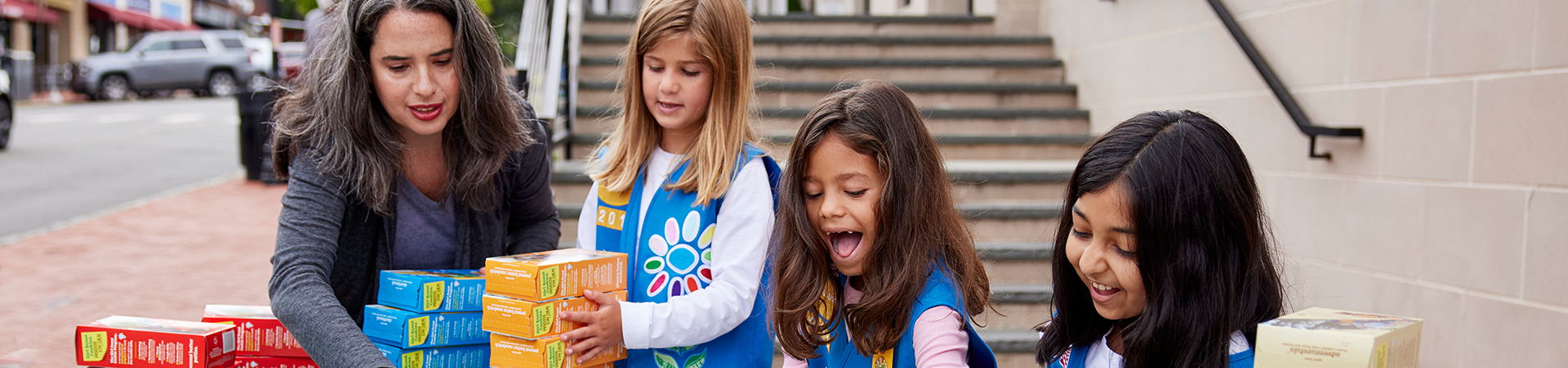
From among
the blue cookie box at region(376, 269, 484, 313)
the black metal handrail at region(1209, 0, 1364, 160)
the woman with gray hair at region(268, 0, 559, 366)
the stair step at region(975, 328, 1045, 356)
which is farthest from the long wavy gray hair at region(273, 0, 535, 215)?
the black metal handrail at region(1209, 0, 1364, 160)

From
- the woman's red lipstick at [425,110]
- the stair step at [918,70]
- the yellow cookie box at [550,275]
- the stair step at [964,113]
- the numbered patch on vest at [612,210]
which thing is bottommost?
the yellow cookie box at [550,275]

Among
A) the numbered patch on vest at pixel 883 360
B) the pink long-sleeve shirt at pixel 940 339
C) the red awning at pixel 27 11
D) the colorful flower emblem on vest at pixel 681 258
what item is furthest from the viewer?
the red awning at pixel 27 11

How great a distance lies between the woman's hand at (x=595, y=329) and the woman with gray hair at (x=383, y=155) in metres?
0.36

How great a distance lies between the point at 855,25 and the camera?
25.1 ft

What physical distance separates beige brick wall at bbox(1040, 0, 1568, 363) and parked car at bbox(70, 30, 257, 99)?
865 inches

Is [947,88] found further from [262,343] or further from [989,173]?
[262,343]

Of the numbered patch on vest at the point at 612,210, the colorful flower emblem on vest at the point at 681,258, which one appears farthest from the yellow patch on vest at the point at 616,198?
the colorful flower emblem on vest at the point at 681,258

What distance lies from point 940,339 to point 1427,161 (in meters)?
2.36

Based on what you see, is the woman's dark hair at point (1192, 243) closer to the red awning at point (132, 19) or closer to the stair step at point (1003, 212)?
the stair step at point (1003, 212)

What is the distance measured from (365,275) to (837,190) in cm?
101

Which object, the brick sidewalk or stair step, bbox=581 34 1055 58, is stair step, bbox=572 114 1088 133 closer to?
stair step, bbox=581 34 1055 58

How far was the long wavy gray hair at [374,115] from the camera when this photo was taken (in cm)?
190

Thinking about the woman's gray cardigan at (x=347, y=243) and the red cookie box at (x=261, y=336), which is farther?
the red cookie box at (x=261, y=336)

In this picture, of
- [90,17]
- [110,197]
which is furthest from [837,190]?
[90,17]
